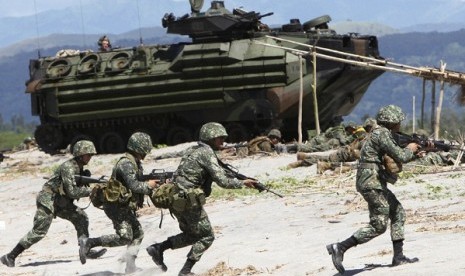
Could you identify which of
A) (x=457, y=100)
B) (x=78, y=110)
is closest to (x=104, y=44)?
(x=78, y=110)

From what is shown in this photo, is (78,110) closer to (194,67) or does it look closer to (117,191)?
(194,67)

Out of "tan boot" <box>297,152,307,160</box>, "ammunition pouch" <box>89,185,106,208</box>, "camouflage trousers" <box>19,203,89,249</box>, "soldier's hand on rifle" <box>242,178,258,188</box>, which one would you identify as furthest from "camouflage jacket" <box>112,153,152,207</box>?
"tan boot" <box>297,152,307,160</box>

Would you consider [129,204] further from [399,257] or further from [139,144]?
[399,257]

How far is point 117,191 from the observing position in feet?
52.7

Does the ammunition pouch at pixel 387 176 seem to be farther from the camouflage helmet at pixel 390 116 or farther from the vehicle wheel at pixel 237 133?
the vehicle wheel at pixel 237 133

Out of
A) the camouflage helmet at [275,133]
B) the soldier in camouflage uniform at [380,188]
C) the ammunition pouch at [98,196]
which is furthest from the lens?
the camouflage helmet at [275,133]

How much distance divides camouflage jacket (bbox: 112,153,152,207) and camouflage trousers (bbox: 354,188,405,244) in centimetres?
273

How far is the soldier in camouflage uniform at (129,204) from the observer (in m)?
15.9

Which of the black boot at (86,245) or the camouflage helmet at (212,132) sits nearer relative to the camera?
the camouflage helmet at (212,132)

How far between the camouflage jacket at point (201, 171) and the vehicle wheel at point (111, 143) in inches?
890

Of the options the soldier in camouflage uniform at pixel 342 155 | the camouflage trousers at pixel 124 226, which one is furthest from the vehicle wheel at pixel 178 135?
the camouflage trousers at pixel 124 226

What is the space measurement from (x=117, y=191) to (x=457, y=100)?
36.1ft

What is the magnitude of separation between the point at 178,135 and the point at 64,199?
19297 millimetres

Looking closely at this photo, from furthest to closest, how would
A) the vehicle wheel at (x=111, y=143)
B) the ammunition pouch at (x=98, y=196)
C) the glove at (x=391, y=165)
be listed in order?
the vehicle wheel at (x=111, y=143)
the ammunition pouch at (x=98, y=196)
the glove at (x=391, y=165)
